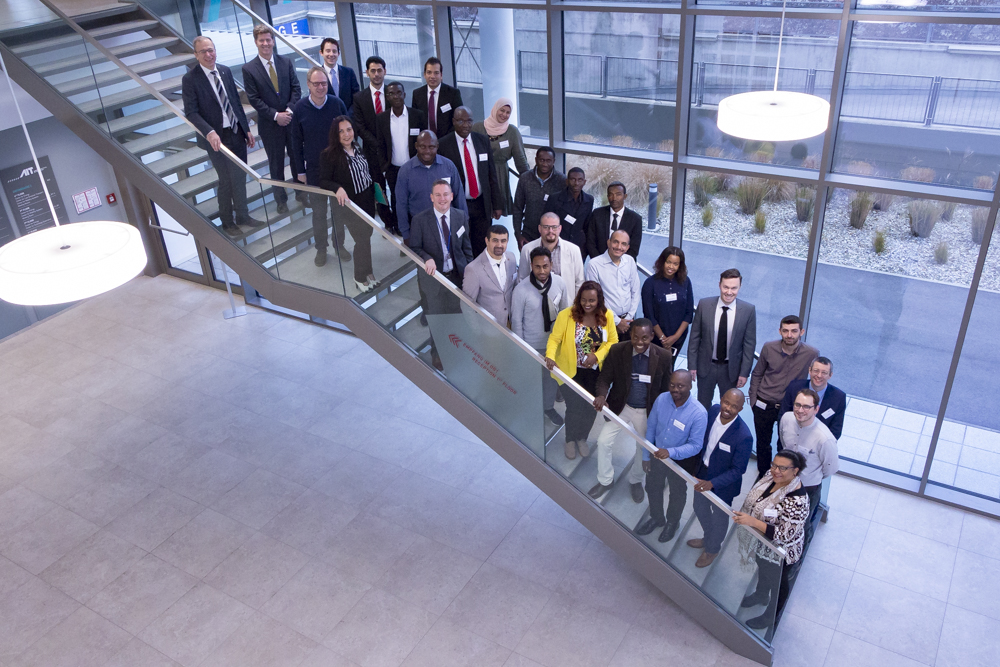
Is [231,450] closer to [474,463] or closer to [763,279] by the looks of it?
[474,463]

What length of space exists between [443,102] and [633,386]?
3030 mm

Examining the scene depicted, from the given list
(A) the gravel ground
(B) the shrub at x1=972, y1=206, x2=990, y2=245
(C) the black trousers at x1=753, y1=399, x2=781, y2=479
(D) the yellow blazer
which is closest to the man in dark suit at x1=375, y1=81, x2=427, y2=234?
(D) the yellow blazer

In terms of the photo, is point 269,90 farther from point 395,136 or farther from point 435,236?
point 435,236

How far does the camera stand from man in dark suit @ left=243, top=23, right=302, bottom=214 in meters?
6.96

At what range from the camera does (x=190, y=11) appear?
8781mm

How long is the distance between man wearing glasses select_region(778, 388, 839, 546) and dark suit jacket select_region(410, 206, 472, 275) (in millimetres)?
2650

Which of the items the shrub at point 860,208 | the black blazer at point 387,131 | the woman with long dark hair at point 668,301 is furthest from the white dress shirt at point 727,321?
the black blazer at point 387,131

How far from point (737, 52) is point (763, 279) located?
1.96m

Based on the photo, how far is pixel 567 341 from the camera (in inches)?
224

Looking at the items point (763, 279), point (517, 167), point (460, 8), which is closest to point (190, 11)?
point (460, 8)

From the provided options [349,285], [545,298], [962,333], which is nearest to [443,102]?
[349,285]

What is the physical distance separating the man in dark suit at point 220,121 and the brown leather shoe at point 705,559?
4523 millimetres

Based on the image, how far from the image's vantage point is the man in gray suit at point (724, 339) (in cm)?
627

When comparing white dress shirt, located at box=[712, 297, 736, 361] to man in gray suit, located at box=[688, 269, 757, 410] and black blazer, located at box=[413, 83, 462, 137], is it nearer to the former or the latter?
man in gray suit, located at box=[688, 269, 757, 410]
